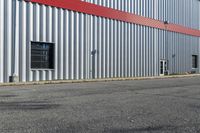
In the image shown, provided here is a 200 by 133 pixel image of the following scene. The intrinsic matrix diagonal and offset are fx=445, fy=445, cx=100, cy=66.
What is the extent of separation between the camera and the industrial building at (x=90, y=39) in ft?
81.5

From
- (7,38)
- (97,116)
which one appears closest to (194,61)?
(7,38)

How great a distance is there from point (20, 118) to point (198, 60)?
42.6m

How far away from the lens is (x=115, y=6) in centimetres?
3362

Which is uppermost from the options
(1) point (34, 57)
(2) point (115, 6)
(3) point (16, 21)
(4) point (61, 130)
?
(2) point (115, 6)

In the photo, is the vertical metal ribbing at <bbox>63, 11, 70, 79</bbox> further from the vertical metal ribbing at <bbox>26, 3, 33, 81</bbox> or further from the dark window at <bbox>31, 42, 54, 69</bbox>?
the vertical metal ribbing at <bbox>26, 3, 33, 81</bbox>

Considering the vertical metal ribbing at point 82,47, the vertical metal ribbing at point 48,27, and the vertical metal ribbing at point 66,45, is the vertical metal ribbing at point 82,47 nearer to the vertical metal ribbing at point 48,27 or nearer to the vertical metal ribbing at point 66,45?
the vertical metal ribbing at point 66,45

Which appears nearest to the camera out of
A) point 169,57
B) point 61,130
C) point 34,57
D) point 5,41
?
point 61,130

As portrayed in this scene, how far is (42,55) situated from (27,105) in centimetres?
1549

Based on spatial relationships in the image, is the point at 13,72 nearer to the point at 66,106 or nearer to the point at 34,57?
the point at 34,57

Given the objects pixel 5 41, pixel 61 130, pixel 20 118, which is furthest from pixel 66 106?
pixel 5 41

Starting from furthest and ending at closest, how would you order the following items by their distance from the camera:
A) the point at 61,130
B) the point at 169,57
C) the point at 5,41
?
the point at 169,57
the point at 5,41
the point at 61,130

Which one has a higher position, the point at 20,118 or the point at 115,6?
the point at 115,6

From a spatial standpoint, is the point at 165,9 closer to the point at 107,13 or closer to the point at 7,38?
the point at 107,13

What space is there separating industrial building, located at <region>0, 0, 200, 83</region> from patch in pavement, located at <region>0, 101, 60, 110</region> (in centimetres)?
1188
